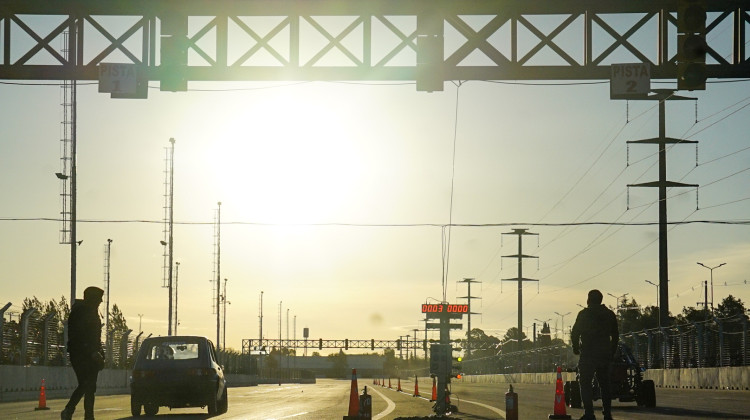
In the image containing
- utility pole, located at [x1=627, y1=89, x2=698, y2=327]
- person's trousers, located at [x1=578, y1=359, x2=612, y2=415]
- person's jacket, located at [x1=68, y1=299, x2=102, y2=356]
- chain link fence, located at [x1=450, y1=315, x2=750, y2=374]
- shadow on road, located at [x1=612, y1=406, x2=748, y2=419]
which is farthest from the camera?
utility pole, located at [x1=627, y1=89, x2=698, y2=327]

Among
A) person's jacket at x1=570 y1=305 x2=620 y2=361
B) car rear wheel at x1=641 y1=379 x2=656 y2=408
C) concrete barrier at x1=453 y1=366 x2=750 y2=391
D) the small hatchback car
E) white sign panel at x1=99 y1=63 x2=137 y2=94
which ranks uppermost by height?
white sign panel at x1=99 y1=63 x2=137 y2=94

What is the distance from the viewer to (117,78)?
2214 cm

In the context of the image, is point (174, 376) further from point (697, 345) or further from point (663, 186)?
point (663, 186)

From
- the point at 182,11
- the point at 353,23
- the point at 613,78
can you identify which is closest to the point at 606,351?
the point at 613,78

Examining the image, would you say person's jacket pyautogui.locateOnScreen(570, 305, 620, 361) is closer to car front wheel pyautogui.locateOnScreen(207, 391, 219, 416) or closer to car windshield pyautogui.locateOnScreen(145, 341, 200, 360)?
car front wheel pyautogui.locateOnScreen(207, 391, 219, 416)

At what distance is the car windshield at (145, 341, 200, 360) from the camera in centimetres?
2350

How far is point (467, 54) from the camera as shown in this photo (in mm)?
22484

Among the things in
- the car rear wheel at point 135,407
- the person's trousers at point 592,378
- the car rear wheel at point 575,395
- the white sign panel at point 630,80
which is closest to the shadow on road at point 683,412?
the car rear wheel at point 575,395

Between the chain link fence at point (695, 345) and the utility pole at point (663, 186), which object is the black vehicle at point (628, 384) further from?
the utility pole at point (663, 186)

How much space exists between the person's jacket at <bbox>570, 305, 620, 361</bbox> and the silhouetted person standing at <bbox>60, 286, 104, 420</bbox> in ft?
23.1

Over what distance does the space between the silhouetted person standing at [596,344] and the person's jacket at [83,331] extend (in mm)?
7046

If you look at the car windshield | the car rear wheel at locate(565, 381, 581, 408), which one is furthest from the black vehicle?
the car windshield

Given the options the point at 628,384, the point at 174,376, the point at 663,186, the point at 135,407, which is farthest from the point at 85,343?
the point at 663,186

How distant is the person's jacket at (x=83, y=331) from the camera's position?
17.1m
